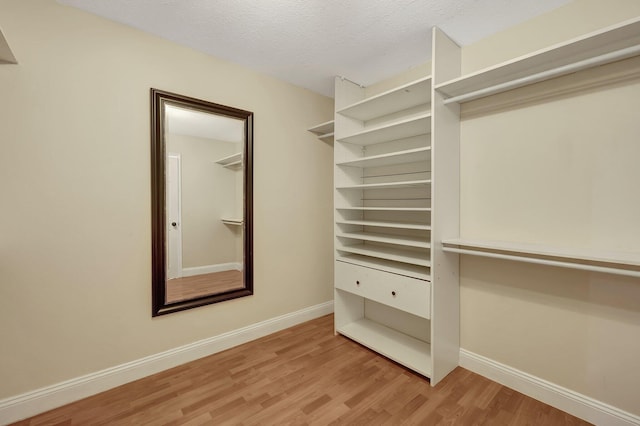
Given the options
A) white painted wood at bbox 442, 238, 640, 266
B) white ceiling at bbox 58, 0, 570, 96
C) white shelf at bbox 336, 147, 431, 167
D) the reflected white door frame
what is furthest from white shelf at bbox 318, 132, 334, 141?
white painted wood at bbox 442, 238, 640, 266

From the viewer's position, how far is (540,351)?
175 cm

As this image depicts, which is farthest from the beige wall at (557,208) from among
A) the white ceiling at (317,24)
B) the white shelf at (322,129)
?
the white shelf at (322,129)

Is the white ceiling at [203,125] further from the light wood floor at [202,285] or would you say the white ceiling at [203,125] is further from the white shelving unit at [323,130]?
the light wood floor at [202,285]

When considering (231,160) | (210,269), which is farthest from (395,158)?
(210,269)

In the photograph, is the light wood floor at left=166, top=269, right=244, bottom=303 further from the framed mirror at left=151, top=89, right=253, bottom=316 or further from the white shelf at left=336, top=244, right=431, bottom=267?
the white shelf at left=336, top=244, right=431, bottom=267

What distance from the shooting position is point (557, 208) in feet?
5.49

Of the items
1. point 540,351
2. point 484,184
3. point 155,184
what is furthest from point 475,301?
point 155,184

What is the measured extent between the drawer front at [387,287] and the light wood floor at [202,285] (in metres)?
0.98

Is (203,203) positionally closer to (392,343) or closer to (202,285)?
(202,285)

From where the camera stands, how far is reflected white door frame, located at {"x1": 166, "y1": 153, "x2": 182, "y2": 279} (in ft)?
6.86

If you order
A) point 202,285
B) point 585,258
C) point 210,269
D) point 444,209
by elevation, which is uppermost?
point 444,209

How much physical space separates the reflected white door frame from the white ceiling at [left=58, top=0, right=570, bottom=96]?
0.93 metres

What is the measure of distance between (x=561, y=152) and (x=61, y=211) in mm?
3148

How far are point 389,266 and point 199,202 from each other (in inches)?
67.3
